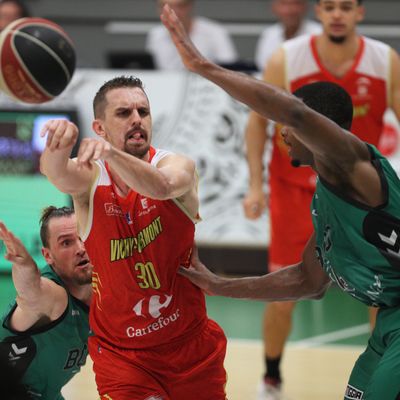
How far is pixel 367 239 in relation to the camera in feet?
13.5

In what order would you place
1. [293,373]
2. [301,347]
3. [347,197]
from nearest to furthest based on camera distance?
[347,197]
[293,373]
[301,347]

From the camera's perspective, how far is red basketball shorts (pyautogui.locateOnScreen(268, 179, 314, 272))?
6930mm

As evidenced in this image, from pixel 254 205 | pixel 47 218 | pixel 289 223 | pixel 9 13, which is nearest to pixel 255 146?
pixel 254 205

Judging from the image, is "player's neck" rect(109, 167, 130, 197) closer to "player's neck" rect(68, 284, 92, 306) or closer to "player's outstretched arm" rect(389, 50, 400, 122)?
"player's neck" rect(68, 284, 92, 306)

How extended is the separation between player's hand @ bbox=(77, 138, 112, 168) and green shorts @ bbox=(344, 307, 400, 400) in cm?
140

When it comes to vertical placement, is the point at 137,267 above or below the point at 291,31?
above

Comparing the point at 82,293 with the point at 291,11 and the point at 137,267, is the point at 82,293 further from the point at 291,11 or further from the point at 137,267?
the point at 291,11

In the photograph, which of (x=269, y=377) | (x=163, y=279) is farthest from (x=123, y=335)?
(x=269, y=377)

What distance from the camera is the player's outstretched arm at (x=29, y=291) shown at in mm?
4691

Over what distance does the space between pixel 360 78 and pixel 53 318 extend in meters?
3.01

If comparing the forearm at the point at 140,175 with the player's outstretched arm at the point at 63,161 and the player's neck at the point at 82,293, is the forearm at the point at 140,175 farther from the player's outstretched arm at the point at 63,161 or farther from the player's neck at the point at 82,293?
the player's neck at the point at 82,293

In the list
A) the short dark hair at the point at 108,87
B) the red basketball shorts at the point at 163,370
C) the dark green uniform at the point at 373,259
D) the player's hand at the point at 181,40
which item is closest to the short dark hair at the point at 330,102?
the dark green uniform at the point at 373,259

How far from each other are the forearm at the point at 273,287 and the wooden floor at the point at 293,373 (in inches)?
85.5

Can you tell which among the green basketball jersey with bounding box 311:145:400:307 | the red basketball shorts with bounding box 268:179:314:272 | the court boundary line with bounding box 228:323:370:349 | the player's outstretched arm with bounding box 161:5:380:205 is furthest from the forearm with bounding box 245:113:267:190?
the player's outstretched arm with bounding box 161:5:380:205
